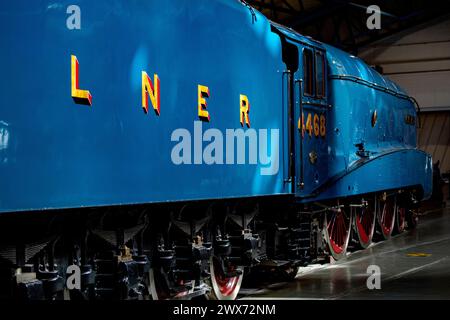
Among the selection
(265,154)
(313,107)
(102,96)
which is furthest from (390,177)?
(102,96)

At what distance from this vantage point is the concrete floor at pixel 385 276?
988 centimetres

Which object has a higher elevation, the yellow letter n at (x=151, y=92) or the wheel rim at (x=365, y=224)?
the yellow letter n at (x=151, y=92)

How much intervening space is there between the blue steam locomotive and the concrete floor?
17.4 inches

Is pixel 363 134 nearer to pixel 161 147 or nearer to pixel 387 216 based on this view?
pixel 387 216

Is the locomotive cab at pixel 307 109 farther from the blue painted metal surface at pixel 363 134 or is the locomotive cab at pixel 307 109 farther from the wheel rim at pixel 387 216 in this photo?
the wheel rim at pixel 387 216

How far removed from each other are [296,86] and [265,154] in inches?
66.8

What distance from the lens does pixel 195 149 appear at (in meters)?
7.37

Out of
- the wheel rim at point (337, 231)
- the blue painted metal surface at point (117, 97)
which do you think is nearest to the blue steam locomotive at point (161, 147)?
the blue painted metal surface at point (117, 97)

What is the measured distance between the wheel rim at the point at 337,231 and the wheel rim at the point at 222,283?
3.27 metres

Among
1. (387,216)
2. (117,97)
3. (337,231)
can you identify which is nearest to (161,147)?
(117,97)

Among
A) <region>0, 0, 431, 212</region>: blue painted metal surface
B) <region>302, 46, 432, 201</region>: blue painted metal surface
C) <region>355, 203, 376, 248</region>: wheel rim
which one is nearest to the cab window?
<region>302, 46, 432, 201</region>: blue painted metal surface

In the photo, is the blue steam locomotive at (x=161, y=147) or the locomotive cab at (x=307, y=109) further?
the locomotive cab at (x=307, y=109)

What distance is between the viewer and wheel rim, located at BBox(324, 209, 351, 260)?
12789 mm

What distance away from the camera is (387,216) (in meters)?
17.2
